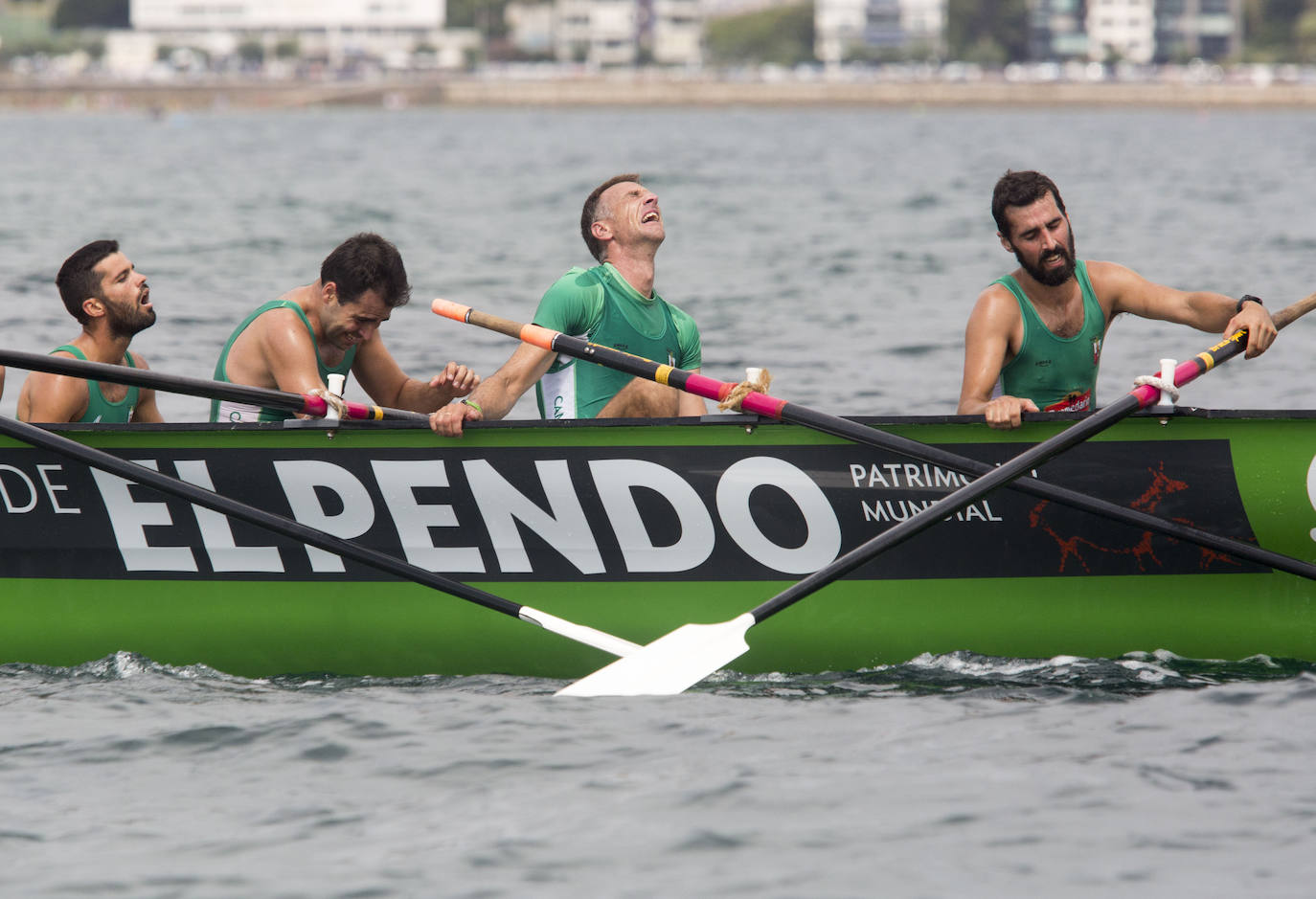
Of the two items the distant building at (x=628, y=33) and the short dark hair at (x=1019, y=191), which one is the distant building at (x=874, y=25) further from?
the short dark hair at (x=1019, y=191)

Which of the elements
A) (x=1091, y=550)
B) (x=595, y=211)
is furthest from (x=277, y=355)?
(x=1091, y=550)

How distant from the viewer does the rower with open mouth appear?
671 centimetres

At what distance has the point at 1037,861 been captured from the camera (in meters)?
4.98

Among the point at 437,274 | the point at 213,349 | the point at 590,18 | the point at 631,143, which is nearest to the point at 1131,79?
the point at 631,143

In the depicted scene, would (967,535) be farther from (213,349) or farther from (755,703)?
(213,349)

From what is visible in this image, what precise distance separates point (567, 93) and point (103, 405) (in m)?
101

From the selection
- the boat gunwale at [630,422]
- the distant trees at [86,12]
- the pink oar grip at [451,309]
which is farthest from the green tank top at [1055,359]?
the distant trees at [86,12]

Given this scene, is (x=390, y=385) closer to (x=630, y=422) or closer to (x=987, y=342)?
(x=630, y=422)

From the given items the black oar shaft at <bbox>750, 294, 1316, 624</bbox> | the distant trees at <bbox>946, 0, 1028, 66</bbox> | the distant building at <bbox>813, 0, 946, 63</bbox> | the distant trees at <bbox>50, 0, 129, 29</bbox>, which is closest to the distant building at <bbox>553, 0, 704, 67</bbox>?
the distant building at <bbox>813, 0, 946, 63</bbox>

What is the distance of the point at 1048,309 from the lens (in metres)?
6.75

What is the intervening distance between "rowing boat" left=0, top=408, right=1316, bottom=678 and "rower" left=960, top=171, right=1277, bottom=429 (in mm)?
526

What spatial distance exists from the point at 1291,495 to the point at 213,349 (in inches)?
450

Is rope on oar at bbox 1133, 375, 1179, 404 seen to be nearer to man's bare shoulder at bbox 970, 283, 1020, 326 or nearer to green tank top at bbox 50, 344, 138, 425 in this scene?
man's bare shoulder at bbox 970, 283, 1020, 326

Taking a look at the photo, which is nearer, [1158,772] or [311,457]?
[1158,772]
